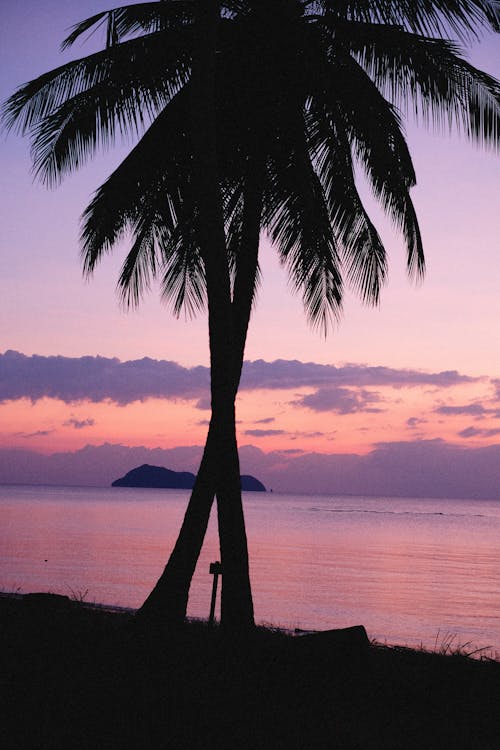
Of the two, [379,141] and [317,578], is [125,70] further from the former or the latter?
[317,578]

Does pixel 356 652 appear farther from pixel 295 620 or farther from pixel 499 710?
pixel 295 620

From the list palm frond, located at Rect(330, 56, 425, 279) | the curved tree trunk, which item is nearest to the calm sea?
the curved tree trunk

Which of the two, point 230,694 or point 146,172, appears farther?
point 146,172

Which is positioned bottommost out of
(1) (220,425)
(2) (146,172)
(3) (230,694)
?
(3) (230,694)

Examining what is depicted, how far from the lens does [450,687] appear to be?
7.46 metres

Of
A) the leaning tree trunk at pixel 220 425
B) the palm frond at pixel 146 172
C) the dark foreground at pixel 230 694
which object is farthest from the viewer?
the palm frond at pixel 146 172

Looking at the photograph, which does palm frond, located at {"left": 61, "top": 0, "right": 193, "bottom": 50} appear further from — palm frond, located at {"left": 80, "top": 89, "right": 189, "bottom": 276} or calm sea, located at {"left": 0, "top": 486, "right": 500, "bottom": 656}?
calm sea, located at {"left": 0, "top": 486, "right": 500, "bottom": 656}

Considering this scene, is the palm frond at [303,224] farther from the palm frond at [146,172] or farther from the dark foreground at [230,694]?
the dark foreground at [230,694]

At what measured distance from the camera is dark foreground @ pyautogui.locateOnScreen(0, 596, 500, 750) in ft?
18.4

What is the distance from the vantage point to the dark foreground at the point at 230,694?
5621 millimetres

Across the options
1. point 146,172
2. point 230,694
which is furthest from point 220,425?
point 146,172

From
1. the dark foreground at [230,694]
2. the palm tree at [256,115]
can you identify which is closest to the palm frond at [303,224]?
the palm tree at [256,115]

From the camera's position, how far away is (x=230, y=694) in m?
6.66

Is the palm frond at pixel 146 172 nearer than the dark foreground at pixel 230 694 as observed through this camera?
No
